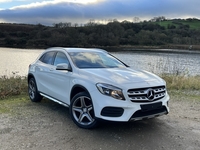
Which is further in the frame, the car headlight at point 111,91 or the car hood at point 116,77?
the car hood at point 116,77

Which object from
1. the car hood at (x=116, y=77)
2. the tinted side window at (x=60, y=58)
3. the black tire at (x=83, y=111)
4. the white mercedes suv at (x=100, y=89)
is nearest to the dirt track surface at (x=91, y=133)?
the black tire at (x=83, y=111)

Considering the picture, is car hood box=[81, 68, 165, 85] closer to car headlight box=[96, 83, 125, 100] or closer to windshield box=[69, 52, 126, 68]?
car headlight box=[96, 83, 125, 100]

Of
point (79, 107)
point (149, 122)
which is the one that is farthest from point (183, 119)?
point (79, 107)

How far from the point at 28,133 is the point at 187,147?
2.94m

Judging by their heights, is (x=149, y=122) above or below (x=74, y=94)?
below

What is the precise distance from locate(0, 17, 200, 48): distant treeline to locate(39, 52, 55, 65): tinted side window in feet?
160

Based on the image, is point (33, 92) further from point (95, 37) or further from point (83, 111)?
point (95, 37)

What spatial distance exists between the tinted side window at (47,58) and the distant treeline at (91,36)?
48.7 m

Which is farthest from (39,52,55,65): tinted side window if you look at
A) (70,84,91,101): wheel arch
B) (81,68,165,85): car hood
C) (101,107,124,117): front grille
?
(101,107,124,117): front grille

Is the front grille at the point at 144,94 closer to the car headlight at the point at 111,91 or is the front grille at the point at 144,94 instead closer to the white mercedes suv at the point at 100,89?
the white mercedes suv at the point at 100,89

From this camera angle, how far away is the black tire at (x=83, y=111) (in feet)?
14.3

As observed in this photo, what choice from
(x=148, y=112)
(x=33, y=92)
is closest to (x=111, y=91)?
(x=148, y=112)

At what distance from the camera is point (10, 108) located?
20.1 ft

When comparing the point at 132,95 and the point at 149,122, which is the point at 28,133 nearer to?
the point at 132,95
